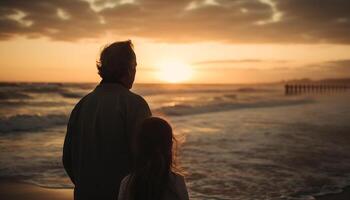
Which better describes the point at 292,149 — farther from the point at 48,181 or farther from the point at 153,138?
the point at 153,138

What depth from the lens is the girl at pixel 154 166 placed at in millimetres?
2305

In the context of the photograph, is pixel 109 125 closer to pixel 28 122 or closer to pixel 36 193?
pixel 36 193

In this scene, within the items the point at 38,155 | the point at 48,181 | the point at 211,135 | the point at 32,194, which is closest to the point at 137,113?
the point at 32,194

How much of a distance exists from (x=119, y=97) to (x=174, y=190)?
0.64 m

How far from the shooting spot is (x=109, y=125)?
8.28 feet

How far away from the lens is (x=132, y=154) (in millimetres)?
2496

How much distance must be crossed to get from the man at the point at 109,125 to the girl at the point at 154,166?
0.16m

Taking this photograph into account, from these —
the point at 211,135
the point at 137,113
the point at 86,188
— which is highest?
the point at 137,113

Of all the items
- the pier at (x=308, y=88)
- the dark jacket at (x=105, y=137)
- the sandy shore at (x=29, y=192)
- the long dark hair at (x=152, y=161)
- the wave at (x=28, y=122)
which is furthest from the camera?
the pier at (x=308, y=88)

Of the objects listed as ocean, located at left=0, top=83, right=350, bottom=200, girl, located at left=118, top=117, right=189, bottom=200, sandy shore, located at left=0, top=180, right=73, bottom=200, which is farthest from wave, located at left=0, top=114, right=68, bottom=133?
girl, located at left=118, top=117, right=189, bottom=200

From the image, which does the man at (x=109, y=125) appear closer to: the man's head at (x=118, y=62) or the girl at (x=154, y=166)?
the man's head at (x=118, y=62)

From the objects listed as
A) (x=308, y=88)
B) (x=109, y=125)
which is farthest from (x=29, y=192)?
(x=308, y=88)

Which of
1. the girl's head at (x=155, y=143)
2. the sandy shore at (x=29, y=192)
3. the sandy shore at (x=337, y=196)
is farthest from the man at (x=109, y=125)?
the sandy shore at (x=337, y=196)

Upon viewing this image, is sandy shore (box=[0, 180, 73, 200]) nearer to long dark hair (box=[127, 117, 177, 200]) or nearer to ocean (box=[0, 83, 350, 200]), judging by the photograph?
ocean (box=[0, 83, 350, 200])
